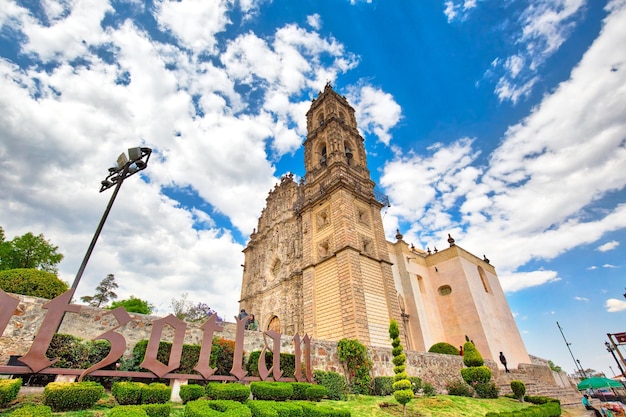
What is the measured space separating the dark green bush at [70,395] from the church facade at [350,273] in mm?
11782

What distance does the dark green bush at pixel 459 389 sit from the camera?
13476 mm

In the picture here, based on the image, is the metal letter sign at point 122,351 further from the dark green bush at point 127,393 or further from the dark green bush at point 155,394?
the dark green bush at point 155,394

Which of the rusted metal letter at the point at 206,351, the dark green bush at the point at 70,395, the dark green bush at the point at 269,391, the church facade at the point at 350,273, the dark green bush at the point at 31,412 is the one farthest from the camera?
the church facade at the point at 350,273

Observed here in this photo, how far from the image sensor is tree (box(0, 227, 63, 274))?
2295 cm

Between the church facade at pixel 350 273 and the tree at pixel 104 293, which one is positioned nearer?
the church facade at pixel 350 273

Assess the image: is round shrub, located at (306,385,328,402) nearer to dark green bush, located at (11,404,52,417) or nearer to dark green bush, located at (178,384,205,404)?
dark green bush, located at (178,384,205,404)

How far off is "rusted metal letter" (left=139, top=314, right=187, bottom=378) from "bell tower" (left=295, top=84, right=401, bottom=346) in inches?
392

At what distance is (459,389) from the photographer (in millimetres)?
13508

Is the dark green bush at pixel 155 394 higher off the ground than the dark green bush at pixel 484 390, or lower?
higher

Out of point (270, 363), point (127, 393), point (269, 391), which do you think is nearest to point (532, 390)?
point (270, 363)

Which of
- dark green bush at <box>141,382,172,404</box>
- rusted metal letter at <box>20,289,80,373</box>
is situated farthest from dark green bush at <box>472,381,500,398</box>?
rusted metal letter at <box>20,289,80,373</box>

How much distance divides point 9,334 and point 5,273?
2.64 meters

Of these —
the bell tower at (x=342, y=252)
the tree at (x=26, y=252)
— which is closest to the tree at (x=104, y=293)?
the tree at (x=26, y=252)

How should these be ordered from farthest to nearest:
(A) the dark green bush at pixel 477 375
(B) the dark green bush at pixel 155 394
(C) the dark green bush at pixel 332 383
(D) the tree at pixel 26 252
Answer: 1. (D) the tree at pixel 26 252
2. (A) the dark green bush at pixel 477 375
3. (C) the dark green bush at pixel 332 383
4. (B) the dark green bush at pixel 155 394
